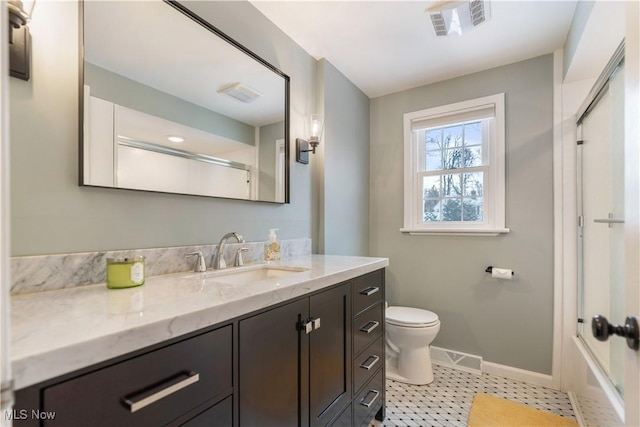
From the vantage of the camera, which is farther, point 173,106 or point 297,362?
point 173,106

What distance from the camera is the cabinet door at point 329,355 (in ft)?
3.83

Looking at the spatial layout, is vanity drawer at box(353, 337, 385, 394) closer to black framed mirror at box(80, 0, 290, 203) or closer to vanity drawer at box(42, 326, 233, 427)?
vanity drawer at box(42, 326, 233, 427)

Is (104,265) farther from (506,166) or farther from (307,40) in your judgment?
(506,166)

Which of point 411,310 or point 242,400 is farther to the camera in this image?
point 411,310

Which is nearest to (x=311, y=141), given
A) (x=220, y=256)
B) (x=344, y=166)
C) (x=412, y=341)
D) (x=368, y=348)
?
(x=344, y=166)

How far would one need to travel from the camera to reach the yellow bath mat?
1702 millimetres

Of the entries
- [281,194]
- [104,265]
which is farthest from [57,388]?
[281,194]

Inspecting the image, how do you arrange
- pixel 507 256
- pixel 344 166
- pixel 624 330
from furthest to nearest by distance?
pixel 344 166
pixel 507 256
pixel 624 330

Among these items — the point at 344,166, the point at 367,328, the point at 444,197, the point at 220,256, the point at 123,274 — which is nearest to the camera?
the point at 123,274

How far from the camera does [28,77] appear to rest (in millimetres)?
907

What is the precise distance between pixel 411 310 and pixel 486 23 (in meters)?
2.06

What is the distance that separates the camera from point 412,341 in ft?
6.91

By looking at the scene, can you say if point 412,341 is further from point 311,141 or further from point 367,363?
point 311,141

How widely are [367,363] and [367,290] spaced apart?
0.39 m
